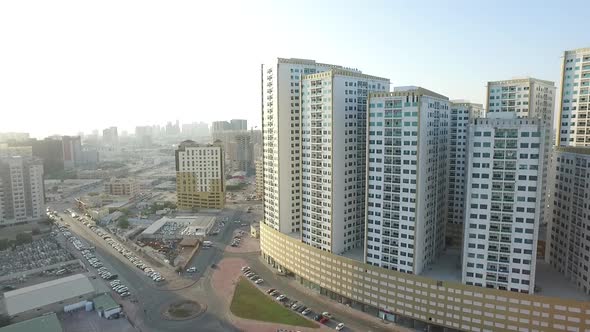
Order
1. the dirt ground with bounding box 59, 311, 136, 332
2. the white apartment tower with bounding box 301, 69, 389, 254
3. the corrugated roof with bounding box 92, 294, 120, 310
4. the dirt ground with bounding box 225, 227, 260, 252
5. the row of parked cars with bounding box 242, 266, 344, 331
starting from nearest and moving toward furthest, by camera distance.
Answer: the dirt ground with bounding box 59, 311, 136, 332, the row of parked cars with bounding box 242, 266, 344, 331, the corrugated roof with bounding box 92, 294, 120, 310, the white apartment tower with bounding box 301, 69, 389, 254, the dirt ground with bounding box 225, 227, 260, 252

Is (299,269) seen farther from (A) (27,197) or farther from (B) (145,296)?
(A) (27,197)

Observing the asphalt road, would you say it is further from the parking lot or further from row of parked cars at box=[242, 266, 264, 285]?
the parking lot

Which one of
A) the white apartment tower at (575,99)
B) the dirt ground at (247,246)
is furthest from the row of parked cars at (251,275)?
the white apartment tower at (575,99)

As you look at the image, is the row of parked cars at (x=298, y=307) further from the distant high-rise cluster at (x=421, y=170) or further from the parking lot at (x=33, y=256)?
the parking lot at (x=33, y=256)

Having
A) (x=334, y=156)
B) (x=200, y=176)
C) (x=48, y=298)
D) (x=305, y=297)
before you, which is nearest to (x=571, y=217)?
(x=334, y=156)

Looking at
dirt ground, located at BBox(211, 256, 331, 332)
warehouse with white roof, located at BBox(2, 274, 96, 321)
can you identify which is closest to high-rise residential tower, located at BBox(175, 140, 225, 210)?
dirt ground, located at BBox(211, 256, 331, 332)

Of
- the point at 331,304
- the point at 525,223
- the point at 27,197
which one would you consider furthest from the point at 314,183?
the point at 27,197

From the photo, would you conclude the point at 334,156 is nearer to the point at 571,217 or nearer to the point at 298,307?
the point at 298,307
